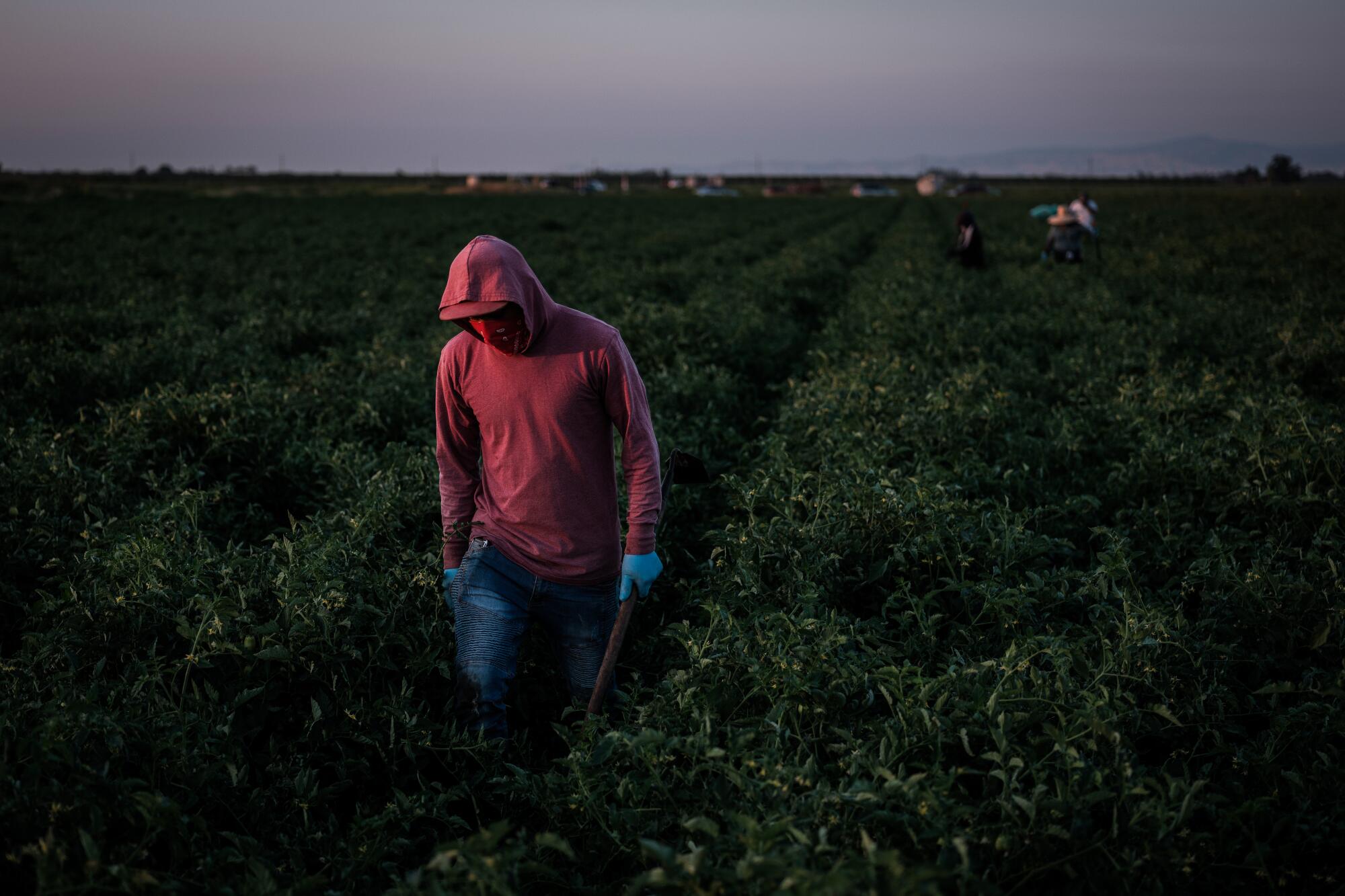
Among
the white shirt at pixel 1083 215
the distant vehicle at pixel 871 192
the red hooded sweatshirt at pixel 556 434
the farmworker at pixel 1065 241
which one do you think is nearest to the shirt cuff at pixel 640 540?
the red hooded sweatshirt at pixel 556 434

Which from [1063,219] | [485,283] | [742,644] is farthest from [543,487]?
[1063,219]

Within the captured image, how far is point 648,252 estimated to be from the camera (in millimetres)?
20984

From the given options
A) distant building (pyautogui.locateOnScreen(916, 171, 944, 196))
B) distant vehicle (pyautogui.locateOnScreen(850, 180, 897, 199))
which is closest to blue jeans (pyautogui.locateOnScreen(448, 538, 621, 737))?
distant vehicle (pyautogui.locateOnScreen(850, 180, 897, 199))

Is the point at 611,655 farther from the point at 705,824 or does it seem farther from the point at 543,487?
the point at 705,824

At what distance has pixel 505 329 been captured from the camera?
121 inches

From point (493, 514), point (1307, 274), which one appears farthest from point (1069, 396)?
point (1307, 274)

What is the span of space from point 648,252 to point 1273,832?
1966cm

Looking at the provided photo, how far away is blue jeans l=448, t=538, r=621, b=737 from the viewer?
321 cm

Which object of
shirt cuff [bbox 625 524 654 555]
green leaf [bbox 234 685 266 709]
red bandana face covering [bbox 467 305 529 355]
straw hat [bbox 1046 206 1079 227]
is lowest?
green leaf [bbox 234 685 266 709]

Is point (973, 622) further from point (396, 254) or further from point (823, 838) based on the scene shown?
point (396, 254)

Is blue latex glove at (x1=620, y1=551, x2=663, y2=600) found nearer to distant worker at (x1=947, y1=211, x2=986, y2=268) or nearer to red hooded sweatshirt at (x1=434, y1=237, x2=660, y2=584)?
red hooded sweatshirt at (x1=434, y1=237, x2=660, y2=584)

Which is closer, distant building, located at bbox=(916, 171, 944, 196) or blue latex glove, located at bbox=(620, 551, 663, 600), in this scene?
blue latex glove, located at bbox=(620, 551, 663, 600)

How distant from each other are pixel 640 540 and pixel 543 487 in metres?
0.47

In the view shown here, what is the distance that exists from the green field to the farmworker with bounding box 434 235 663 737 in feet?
0.88
